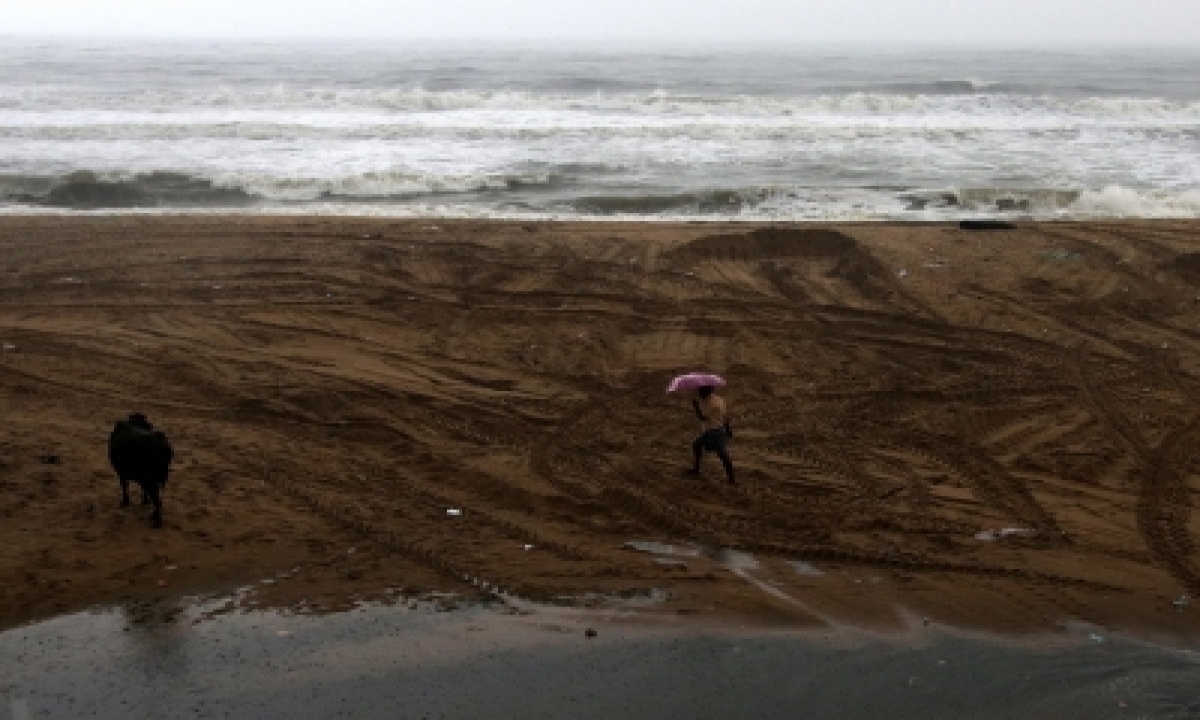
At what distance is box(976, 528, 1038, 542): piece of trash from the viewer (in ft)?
26.5

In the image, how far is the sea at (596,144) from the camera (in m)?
23.0

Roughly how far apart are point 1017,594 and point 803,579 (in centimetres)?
142

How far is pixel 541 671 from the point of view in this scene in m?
6.18

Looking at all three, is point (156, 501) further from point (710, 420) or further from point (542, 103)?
point (542, 103)

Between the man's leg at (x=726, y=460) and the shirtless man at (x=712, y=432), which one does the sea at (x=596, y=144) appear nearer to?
the shirtless man at (x=712, y=432)

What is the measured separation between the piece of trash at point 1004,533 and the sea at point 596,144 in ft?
44.0

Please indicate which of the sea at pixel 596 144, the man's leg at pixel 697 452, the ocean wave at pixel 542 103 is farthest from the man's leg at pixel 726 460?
the ocean wave at pixel 542 103

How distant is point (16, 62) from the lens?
64.0 metres

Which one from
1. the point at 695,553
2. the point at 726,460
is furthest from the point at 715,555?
the point at 726,460

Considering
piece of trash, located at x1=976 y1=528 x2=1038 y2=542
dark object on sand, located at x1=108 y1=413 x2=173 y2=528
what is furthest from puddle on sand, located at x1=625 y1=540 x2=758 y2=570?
dark object on sand, located at x1=108 y1=413 x2=173 y2=528

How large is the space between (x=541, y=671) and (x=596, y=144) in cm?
2720

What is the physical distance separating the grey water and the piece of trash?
4.78 feet

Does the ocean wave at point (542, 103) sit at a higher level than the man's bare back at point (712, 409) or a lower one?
higher

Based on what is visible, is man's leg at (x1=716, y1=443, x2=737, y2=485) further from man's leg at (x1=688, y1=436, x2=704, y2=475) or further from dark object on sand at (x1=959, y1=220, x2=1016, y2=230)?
dark object on sand at (x1=959, y1=220, x2=1016, y2=230)
